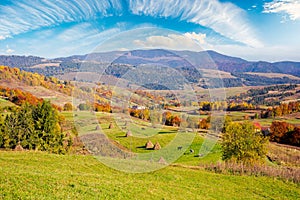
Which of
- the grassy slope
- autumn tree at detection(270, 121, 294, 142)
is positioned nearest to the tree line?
the grassy slope

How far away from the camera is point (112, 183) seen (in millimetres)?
14867

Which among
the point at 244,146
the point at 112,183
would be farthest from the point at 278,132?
the point at 112,183

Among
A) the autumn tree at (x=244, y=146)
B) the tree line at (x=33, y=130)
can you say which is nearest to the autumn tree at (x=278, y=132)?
the autumn tree at (x=244, y=146)

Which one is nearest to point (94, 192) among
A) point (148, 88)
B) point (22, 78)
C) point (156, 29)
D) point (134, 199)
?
point (134, 199)

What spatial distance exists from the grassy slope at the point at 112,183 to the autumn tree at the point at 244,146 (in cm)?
1093

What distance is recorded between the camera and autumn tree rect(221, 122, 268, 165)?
116 ft

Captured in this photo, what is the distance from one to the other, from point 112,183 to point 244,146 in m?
26.0

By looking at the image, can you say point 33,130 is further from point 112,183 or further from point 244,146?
point 112,183

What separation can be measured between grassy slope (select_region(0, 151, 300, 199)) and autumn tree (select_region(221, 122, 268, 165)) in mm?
10931

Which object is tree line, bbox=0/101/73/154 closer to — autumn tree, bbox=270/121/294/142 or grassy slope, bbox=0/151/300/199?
grassy slope, bbox=0/151/300/199

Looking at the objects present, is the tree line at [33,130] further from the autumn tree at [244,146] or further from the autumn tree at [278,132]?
the autumn tree at [278,132]

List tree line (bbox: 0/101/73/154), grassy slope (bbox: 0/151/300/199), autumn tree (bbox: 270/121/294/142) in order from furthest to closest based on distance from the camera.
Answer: autumn tree (bbox: 270/121/294/142) → tree line (bbox: 0/101/73/154) → grassy slope (bbox: 0/151/300/199)

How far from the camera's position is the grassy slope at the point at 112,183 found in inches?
446

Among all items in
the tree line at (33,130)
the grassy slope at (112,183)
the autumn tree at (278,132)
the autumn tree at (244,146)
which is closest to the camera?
the grassy slope at (112,183)
